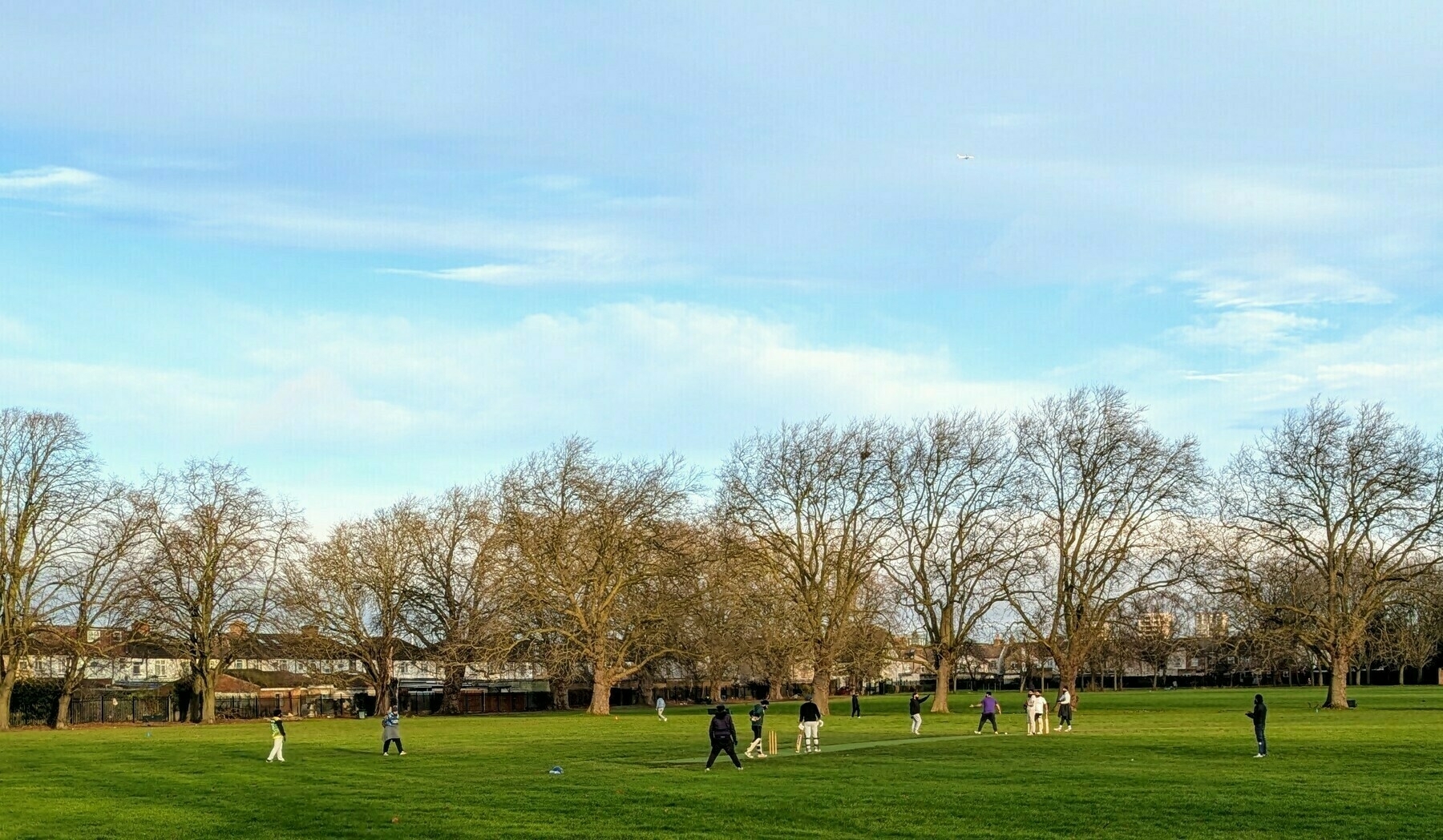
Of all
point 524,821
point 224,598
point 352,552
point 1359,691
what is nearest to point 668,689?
point 352,552

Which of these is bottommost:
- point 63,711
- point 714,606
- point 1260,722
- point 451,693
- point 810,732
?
point 451,693

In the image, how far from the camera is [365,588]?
88.7 metres

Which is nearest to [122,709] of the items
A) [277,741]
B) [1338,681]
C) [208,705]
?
[208,705]

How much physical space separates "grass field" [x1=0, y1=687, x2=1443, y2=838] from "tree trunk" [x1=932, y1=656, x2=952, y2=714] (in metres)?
26.1

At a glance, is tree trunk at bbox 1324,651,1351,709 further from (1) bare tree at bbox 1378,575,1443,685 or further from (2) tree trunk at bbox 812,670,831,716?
(2) tree trunk at bbox 812,670,831,716

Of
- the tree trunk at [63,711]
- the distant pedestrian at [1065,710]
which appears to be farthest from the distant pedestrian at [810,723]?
the tree trunk at [63,711]

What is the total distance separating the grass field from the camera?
73.5 ft

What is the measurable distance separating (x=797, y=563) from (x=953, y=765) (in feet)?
141

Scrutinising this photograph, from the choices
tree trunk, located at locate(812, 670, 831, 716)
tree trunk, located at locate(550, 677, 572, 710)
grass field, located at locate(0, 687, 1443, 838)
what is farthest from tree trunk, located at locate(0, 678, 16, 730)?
tree trunk, located at locate(812, 670, 831, 716)

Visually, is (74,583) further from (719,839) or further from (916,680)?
(916,680)

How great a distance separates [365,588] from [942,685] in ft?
124

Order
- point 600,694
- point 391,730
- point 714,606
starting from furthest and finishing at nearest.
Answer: point 600,694 < point 714,606 < point 391,730

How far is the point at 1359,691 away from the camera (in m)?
107

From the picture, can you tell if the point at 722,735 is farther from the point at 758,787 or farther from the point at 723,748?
the point at 758,787
